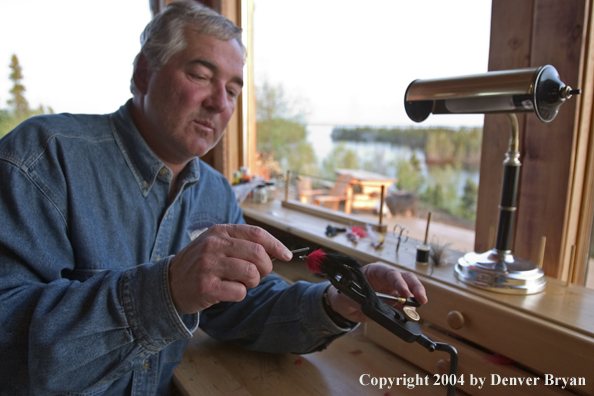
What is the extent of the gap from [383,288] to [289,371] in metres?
0.35

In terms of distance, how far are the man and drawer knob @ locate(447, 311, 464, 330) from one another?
186 millimetres

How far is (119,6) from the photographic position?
2311 mm

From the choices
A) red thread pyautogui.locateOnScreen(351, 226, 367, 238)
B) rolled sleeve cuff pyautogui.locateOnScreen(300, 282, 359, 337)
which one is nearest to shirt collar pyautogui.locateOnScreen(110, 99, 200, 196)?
rolled sleeve cuff pyautogui.locateOnScreen(300, 282, 359, 337)

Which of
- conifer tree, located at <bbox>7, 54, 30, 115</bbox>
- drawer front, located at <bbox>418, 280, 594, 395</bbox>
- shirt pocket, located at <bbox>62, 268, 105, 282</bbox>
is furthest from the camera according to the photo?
conifer tree, located at <bbox>7, 54, 30, 115</bbox>

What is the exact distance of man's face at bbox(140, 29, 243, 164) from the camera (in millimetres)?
1063

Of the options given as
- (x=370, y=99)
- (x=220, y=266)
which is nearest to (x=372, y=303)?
(x=220, y=266)

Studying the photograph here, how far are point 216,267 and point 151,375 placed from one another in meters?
0.53

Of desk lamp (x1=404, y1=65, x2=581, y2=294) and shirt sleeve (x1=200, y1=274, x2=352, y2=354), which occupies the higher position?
desk lamp (x1=404, y1=65, x2=581, y2=294)

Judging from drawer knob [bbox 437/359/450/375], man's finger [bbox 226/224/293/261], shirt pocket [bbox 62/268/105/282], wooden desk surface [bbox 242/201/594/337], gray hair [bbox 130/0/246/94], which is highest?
gray hair [bbox 130/0/246/94]

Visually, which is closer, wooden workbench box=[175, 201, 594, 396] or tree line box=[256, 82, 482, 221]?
wooden workbench box=[175, 201, 594, 396]

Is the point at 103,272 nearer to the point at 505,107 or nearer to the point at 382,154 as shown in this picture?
the point at 505,107

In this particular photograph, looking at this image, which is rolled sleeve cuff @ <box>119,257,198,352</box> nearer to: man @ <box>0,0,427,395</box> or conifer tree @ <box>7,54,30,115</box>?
man @ <box>0,0,427,395</box>

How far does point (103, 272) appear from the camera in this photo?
32.4 inches

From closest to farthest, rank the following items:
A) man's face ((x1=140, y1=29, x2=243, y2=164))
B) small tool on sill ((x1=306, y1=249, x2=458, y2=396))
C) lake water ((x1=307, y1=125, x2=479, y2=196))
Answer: small tool on sill ((x1=306, y1=249, x2=458, y2=396)) < man's face ((x1=140, y1=29, x2=243, y2=164)) < lake water ((x1=307, y1=125, x2=479, y2=196))
